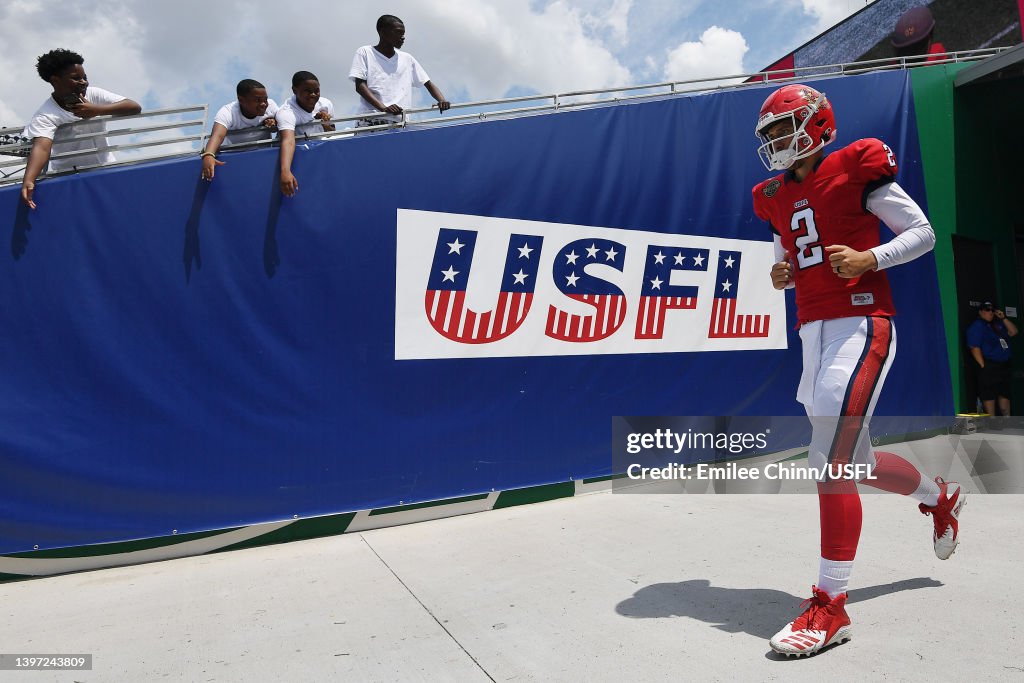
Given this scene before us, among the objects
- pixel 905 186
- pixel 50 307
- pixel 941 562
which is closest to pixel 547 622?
pixel 941 562

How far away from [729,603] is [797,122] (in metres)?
1.88

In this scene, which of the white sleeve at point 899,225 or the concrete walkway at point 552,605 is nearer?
the concrete walkway at point 552,605

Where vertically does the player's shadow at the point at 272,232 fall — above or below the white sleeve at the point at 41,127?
below

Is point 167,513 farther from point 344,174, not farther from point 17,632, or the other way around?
point 344,174

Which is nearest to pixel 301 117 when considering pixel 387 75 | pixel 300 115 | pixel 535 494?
pixel 300 115

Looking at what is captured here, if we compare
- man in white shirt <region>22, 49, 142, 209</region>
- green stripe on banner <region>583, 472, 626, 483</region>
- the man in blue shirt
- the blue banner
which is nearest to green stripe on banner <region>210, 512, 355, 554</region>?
the blue banner

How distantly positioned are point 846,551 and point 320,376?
118 inches

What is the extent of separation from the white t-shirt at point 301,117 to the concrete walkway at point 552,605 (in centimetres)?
255

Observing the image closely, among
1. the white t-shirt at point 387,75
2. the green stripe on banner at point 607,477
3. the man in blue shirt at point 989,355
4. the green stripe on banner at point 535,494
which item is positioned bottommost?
the green stripe on banner at point 535,494

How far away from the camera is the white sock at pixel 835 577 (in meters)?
2.31

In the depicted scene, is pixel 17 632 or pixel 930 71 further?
pixel 930 71

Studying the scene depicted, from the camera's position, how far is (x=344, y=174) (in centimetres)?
430

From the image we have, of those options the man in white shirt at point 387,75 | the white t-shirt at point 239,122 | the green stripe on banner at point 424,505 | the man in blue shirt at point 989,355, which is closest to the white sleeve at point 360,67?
the man in white shirt at point 387,75

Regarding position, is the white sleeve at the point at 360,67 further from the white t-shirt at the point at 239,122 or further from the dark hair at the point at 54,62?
the dark hair at the point at 54,62
